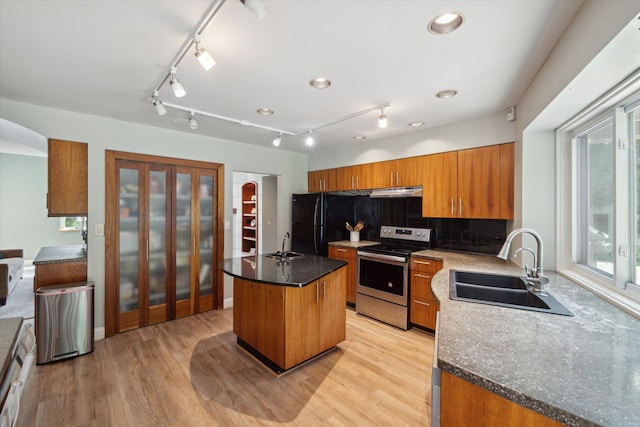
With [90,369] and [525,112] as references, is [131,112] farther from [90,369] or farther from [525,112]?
[525,112]

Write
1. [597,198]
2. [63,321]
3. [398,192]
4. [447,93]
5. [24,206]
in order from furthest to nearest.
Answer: [24,206], [398,192], [63,321], [447,93], [597,198]

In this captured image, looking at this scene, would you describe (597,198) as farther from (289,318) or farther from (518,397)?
(289,318)

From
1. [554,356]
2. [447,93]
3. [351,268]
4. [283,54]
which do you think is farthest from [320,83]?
[351,268]

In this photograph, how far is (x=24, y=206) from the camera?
19.5 feet

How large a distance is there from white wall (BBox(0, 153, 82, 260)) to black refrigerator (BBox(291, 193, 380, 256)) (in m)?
5.87

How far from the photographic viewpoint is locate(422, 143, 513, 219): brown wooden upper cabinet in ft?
9.34

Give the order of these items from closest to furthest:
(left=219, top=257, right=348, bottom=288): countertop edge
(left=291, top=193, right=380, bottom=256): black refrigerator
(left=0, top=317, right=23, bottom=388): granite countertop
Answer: (left=0, top=317, right=23, bottom=388): granite countertop
(left=219, top=257, right=348, bottom=288): countertop edge
(left=291, top=193, right=380, bottom=256): black refrigerator

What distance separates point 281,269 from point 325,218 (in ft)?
5.89

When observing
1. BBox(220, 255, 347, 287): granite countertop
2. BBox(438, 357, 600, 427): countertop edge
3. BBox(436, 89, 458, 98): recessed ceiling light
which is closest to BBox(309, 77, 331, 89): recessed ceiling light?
BBox(436, 89, 458, 98): recessed ceiling light

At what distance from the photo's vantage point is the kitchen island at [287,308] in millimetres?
2316

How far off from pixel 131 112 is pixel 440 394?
3.59m

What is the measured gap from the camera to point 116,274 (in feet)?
10.6

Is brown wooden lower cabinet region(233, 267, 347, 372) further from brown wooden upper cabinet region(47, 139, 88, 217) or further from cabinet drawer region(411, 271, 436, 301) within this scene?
brown wooden upper cabinet region(47, 139, 88, 217)

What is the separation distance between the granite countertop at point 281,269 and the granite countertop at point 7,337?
3.99 ft
